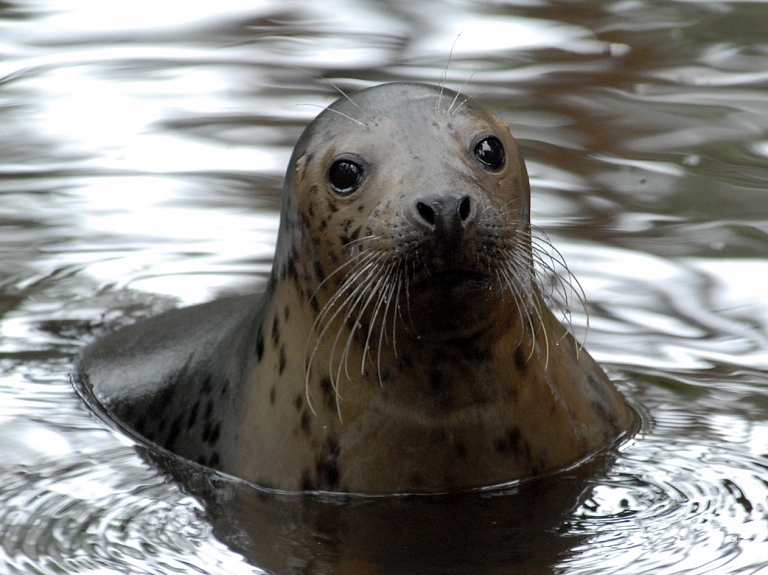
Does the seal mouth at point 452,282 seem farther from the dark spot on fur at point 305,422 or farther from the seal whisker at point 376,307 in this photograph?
the dark spot on fur at point 305,422

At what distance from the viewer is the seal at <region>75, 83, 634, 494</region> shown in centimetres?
403

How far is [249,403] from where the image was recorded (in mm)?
4516

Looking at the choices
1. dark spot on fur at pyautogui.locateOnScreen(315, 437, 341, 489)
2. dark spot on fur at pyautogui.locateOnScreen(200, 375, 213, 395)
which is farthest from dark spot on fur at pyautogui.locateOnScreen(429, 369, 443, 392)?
dark spot on fur at pyautogui.locateOnScreen(200, 375, 213, 395)

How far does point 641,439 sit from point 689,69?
507 centimetres

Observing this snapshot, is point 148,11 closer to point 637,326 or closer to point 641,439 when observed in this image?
point 637,326

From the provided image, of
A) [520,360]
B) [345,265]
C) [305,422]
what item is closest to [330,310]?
[345,265]

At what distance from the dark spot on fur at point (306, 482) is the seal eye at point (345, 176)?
31.8 inches

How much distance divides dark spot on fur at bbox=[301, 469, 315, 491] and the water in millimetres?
68

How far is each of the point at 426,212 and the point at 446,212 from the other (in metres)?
0.07

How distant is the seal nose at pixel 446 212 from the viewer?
12.5 feet

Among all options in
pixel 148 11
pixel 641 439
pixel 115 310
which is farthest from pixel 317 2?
pixel 641 439

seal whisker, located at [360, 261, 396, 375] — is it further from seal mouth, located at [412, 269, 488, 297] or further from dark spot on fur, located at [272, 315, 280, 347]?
dark spot on fur, located at [272, 315, 280, 347]

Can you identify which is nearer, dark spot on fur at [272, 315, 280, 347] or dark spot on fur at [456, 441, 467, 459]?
dark spot on fur at [456, 441, 467, 459]

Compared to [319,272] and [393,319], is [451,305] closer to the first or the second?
[393,319]
